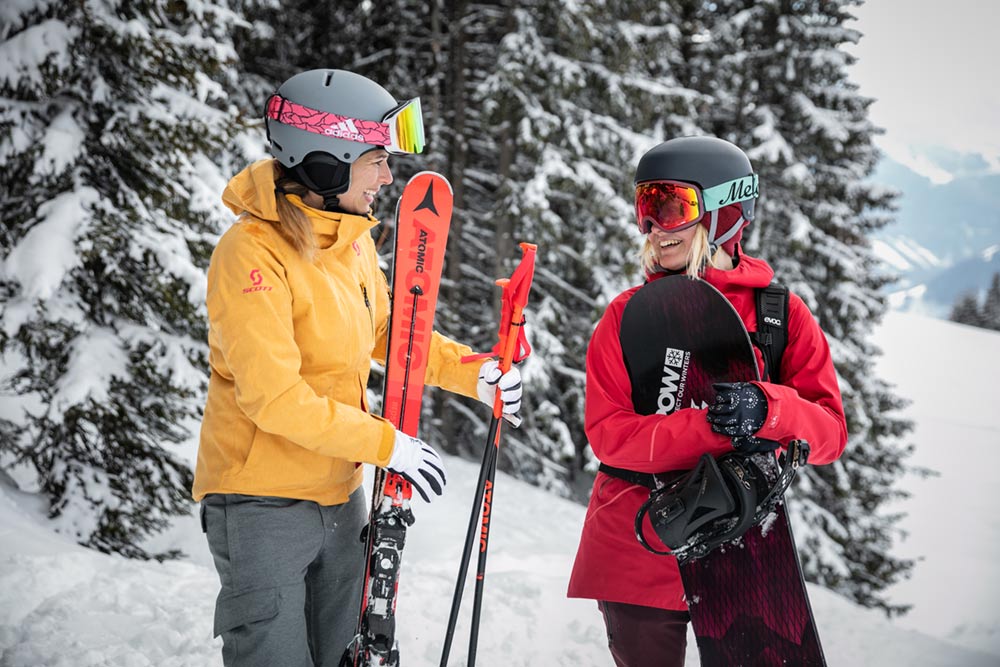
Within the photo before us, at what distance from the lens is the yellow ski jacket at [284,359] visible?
1843 millimetres

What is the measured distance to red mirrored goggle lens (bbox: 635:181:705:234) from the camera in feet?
7.77

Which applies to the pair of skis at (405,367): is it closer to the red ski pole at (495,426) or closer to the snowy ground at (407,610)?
the red ski pole at (495,426)

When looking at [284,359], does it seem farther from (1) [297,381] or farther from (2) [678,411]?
(2) [678,411]

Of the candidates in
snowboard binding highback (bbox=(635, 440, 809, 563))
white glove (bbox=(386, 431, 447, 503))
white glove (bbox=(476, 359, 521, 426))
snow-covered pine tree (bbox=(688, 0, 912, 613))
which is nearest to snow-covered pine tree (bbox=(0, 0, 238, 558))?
white glove (bbox=(476, 359, 521, 426))

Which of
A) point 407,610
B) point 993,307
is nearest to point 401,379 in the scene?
point 407,610

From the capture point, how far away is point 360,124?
2.21m

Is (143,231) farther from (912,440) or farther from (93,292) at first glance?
(912,440)

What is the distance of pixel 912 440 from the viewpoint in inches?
1167

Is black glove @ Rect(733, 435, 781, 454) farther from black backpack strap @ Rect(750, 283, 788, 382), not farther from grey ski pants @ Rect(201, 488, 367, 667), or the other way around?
grey ski pants @ Rect(201, 488, 367, 667)

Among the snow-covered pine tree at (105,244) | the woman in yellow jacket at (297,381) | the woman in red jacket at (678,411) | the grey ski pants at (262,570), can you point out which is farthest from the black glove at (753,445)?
the snow-covered pine tree at (105,244)

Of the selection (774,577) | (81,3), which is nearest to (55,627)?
(774,577)

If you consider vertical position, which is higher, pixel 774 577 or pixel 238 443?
pixel 238 443

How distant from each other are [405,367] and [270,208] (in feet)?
2.43

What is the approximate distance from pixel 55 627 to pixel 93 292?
293cm
